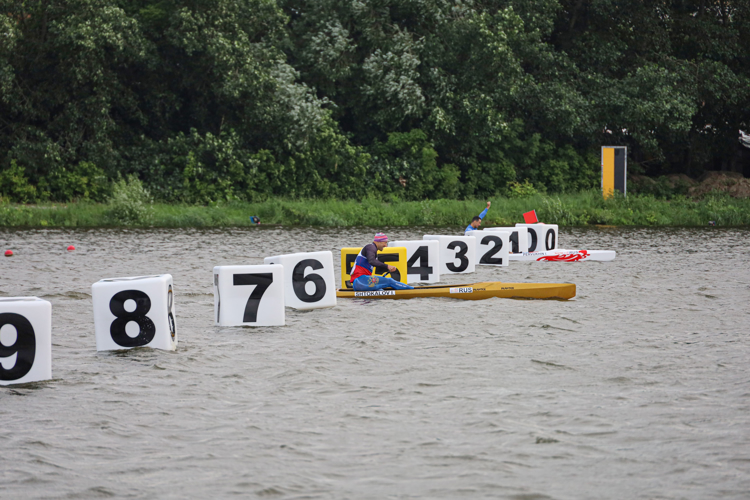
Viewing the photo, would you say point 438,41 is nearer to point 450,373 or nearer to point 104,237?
point 104,237

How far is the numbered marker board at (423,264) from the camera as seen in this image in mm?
19891

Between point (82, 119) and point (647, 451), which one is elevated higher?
point (82, 119)

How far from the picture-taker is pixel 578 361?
11648 millimetres

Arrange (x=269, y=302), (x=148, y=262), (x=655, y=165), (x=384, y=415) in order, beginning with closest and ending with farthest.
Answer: (x=384, y=415)
(x=269, y=302)
(x=148, y=262)
(x=655, y=165)

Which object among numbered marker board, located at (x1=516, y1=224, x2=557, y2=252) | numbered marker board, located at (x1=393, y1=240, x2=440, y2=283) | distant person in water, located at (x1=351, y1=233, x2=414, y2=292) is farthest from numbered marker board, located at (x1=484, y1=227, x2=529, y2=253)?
distant person in water, located at (x1=351, y1=233, x2=414, y2=292)

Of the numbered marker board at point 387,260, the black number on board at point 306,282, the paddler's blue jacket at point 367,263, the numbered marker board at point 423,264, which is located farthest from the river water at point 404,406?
the numbered marker board at point 423,264

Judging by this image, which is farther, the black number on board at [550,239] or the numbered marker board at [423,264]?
the black number on board at [550,239]

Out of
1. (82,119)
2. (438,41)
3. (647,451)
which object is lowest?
(647,451)

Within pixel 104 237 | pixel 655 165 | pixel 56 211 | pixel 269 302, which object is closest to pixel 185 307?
pixel 269 302

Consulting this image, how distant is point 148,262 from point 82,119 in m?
22.5

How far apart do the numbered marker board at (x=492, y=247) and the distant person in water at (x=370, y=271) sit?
672 cm

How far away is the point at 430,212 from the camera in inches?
1629

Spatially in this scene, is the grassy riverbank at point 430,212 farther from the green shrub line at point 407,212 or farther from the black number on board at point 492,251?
the black number on board at point 492,251

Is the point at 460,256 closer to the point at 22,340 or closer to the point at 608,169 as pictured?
the point at 22,340
